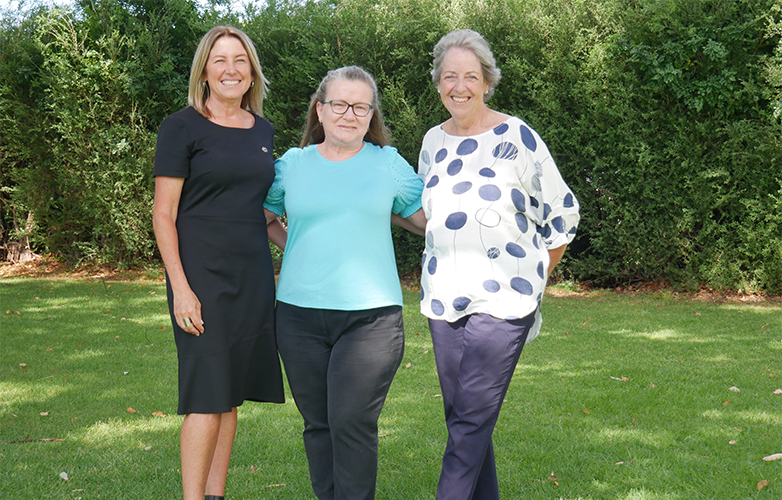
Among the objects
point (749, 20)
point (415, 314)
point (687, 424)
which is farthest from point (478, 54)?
point (749, 20)

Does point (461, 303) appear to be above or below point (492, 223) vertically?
below

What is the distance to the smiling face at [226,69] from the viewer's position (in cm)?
243

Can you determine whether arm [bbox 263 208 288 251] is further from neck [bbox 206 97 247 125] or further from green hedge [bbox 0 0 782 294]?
green hedge [bbox 0 0 782 294]

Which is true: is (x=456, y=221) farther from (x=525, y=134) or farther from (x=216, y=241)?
(x=216, y=241)

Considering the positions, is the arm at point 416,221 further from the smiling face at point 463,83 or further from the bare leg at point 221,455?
the bare leg at point 221,455

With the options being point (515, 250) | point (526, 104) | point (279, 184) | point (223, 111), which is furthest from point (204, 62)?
point (526, 104)

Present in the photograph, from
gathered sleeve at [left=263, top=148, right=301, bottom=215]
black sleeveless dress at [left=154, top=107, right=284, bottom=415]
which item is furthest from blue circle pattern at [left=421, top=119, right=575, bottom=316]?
black sleeveless dress at [left=154, top=107, right=284, bottom=415]

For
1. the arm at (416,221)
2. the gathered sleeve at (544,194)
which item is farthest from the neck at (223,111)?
the gathered sleeve at (544,194)

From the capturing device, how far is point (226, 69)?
2.43m

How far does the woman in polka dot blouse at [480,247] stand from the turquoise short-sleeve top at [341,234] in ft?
0.59

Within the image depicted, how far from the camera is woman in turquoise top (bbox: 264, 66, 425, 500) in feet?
7.44

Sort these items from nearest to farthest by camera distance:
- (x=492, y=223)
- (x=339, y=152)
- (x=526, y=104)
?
(x=492, y=223) → (x=339, y=152) → (x=526, y=104)

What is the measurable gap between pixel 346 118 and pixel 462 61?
1.66ft

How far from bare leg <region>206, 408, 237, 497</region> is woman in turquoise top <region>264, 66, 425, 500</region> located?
39 cm
